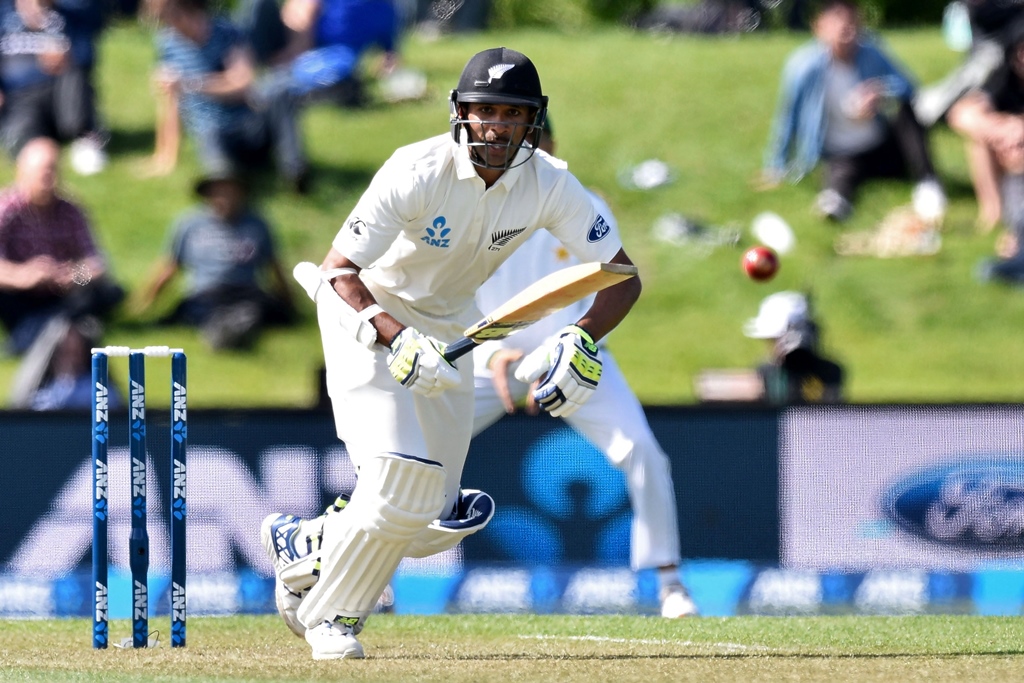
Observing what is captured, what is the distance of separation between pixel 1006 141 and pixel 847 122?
1.12 metres

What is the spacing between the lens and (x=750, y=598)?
6.93 metres

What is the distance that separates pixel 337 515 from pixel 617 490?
2.48 meters

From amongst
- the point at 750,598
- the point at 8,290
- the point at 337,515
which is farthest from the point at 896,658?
the point at 8,290

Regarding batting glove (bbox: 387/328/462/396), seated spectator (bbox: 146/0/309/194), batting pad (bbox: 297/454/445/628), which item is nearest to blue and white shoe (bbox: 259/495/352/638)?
batting pad (bbox: 297/454/445/628)

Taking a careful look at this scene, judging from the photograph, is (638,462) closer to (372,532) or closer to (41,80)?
(372,532)

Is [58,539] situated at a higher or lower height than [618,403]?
lower

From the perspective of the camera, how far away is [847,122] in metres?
11.4

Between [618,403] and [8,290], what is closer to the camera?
[618,403]

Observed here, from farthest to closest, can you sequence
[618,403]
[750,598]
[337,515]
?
[750,598], [618,403], [337,515]

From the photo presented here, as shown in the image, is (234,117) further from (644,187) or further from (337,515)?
(337,515)

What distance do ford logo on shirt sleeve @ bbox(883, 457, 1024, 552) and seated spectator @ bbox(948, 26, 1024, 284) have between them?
454 centimetres

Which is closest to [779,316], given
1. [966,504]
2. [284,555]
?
[966,504]

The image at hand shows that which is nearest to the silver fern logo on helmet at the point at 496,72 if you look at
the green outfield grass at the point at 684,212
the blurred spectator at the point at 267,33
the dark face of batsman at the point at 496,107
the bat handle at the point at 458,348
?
the dark face of batsman at the point at 496,107

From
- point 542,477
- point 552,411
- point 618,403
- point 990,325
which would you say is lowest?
point 990,325
